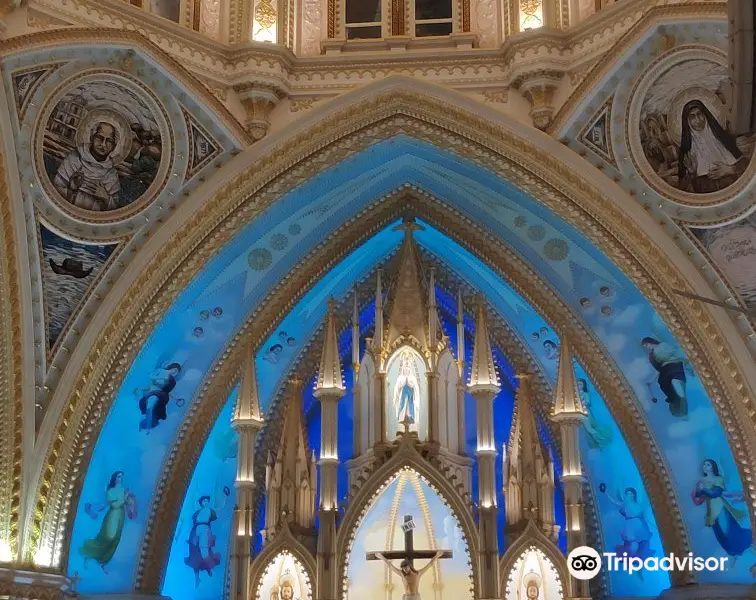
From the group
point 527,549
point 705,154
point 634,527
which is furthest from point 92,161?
point 634,527

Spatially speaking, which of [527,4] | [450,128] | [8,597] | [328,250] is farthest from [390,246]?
[8,597]

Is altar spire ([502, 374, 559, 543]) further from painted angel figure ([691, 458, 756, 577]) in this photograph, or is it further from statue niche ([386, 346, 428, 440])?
painted angel figure ([691, 458, 756, 577])

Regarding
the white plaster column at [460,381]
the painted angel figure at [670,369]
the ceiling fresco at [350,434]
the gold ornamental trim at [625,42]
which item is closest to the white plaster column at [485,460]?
the white plaster column at [460,381]

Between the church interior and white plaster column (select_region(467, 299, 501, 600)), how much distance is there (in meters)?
0.04

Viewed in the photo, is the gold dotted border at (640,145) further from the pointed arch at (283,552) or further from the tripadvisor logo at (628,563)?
the pointed arch at (283,552)

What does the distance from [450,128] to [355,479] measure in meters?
5.41

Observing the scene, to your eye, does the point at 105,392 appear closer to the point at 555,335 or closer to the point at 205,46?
the point at 205,46

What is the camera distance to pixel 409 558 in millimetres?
17281

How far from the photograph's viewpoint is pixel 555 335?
20.1m

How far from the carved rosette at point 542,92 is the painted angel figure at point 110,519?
27.4 feet

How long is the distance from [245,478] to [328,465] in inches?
47.1

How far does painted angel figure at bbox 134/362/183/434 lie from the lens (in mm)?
19344

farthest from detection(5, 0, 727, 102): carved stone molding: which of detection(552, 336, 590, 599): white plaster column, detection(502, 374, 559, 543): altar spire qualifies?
detection(502, 374, 559, 543): altar spire

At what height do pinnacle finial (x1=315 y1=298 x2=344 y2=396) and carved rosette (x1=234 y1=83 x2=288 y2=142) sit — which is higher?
carved rosette (x1=234 y1=83 x2=288 y2=142)
